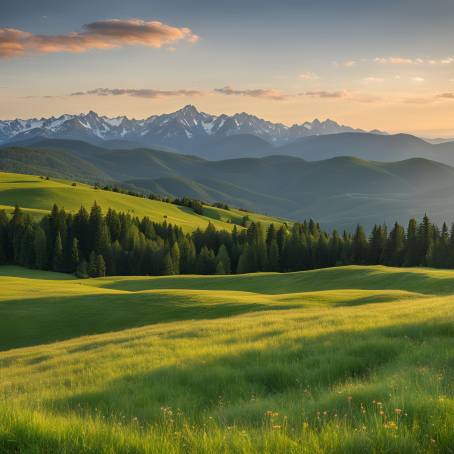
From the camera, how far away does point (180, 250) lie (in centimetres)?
13000

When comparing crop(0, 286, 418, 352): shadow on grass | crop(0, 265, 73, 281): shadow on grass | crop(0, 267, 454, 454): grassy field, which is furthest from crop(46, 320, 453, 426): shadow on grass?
crop(0, 265, 73, 281): shadow on grass

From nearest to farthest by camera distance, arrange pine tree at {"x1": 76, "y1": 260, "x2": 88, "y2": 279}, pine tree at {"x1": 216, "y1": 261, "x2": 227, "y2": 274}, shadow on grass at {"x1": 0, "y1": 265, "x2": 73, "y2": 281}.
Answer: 1. shadow on grass at {"x1": 0, "y1": 265, "x2": 73, "y2": 281}
2. pine tree at {"x1": 76, "y1": 260, "x2": 88, "y2": 279}
3. pine tree at {"x1": 216, "y1": 261, "x2": 227, "y2": 274}

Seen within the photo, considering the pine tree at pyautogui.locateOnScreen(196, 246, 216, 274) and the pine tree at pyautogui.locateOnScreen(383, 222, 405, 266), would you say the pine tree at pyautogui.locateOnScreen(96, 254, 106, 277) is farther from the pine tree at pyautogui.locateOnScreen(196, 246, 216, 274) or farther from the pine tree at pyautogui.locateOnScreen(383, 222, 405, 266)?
the pine tree at pyautogui.locateOnScreen(383, 222, 405, 266)

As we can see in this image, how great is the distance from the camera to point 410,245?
4456 inches

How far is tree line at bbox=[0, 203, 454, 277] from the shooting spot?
381 feet

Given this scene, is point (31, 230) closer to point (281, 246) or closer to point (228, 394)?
point (281, 246)

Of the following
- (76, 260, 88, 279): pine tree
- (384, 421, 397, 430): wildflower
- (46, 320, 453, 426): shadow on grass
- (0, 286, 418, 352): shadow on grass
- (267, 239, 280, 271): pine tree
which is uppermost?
(384, 421, 397, 430): wildflower

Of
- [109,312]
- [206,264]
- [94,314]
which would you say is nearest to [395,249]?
[206,264]

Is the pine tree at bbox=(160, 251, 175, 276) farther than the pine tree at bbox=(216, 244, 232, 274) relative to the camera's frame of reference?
No

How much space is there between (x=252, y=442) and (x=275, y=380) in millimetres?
5927

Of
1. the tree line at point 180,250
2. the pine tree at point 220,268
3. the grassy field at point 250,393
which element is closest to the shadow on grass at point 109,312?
the grassy field at point 250,393

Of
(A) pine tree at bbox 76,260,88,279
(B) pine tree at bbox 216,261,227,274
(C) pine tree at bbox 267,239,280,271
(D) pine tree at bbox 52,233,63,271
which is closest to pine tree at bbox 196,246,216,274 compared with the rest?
(B) pine tree at bbox 216,261,227,274

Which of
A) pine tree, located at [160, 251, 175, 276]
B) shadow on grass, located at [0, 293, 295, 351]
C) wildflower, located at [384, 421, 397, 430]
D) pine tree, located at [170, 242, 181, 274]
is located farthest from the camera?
pine tree, located at [170, 242, 181, 274]

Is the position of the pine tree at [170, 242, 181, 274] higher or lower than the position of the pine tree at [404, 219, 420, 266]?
lower
